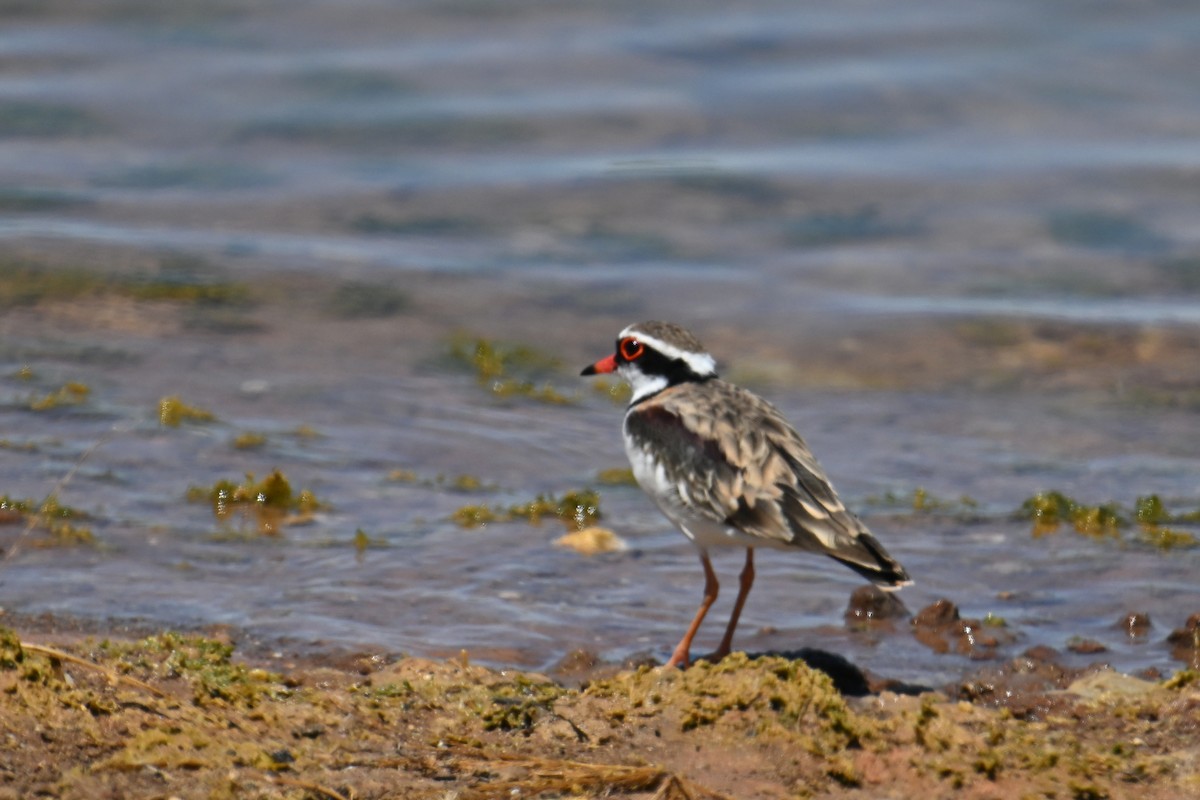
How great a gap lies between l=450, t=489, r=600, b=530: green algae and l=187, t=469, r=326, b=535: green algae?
2.20ft

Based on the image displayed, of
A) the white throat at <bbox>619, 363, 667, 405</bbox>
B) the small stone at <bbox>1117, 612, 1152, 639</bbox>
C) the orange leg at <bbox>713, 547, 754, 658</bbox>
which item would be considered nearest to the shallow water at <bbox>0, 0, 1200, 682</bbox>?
the small stone at <bbox>1117, 612, 1152, 639</bbox>

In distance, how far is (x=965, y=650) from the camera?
19.4ft

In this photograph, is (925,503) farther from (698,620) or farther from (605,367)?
(698,620)

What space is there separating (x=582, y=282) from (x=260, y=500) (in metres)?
4.51

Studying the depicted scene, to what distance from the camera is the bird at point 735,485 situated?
551cm

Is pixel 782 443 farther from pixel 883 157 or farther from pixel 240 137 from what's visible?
pixel 240 137

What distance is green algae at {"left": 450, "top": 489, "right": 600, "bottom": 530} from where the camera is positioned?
7.30 m

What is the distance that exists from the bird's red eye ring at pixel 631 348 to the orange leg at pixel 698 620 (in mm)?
1068

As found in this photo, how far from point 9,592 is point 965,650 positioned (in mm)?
3505

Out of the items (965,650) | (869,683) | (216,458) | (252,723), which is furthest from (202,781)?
(216,458)

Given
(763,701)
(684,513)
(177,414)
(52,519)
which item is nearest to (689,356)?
(684,513)

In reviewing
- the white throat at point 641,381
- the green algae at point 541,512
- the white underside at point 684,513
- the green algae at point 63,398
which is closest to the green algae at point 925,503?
the green algae at point 541,512

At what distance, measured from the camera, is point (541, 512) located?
742cm

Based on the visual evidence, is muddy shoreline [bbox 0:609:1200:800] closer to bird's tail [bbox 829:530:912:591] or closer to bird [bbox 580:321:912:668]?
bird's tail [bbox 829:530:912:591]
